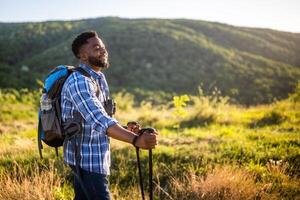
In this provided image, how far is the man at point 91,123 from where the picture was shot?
279 cm

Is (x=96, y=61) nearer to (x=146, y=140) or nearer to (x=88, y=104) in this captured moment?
(x=88, y=104)

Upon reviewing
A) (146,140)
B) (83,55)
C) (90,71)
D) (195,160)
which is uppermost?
(83,55)

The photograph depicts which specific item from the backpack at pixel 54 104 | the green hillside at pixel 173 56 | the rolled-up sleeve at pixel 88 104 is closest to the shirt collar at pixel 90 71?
the backpack at pixel 54 104

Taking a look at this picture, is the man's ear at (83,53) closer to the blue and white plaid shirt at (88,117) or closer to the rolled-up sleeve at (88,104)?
the blue and white plaid shirt at (88,117)

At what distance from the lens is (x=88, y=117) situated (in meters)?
2.84

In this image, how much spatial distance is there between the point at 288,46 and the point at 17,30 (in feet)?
104

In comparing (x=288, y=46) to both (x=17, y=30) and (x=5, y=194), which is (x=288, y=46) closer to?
(x=17, y=30)

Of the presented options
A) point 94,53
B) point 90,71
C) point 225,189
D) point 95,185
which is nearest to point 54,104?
point 90,71

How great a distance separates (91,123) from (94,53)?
666 millimetres

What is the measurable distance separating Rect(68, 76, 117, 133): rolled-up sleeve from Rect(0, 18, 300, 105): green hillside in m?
22.5

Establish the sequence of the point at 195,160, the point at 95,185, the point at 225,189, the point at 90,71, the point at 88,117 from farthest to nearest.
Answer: the point at 195,160 < the point at 225,189 < the point at 90,71 < the point at 95,185 < the point at 88,117

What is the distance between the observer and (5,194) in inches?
180

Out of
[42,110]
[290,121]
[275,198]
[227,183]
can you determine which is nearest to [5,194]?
[42,110]

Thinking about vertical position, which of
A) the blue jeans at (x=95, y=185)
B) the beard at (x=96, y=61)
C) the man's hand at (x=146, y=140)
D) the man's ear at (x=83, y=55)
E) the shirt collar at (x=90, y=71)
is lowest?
the blue jeans at (x=95, y=185)
